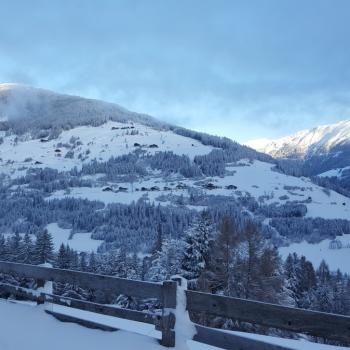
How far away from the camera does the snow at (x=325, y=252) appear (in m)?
135

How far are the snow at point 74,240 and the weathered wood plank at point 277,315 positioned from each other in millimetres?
127416

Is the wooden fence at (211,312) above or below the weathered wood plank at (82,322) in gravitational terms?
above

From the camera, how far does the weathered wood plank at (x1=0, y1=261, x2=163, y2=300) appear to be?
24.2ft

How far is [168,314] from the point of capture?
7.02m

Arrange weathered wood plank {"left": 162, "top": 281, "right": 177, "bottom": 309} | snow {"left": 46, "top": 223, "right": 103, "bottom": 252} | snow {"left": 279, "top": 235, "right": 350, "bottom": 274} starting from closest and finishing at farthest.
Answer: weathered wood plank {"left": 162, "top": 281, "right": 177, "bottom": 309}, snow {"left": 279, "top": 235, "right": 350, "bottom": 274}, snow {"left": 46, "top": 223, "right": 103, "bottom": 252}

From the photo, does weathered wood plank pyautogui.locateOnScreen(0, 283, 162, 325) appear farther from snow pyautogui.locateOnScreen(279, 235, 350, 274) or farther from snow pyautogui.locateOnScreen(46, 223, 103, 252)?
snow pyautogui.locateOnScreen(279, 235, 350, 274)

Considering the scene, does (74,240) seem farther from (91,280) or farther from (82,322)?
(91,280)

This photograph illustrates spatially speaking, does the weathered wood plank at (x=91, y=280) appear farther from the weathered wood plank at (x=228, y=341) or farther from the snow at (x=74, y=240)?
the snow at (x=74, y=240)

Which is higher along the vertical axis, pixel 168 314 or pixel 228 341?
pixel 168 314

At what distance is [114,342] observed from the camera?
24.8 ft

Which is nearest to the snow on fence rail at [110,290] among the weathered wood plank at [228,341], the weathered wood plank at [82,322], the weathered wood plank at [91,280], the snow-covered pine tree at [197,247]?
the weathered wood plank at [91,280]

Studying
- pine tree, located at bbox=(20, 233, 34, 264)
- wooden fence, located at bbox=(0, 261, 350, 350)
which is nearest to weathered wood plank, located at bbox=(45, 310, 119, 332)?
wooden fence, located at bbox=(0, 261, 350, 350)

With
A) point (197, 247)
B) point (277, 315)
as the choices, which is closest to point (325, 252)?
point (197, 247)

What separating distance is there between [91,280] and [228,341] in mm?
2950
